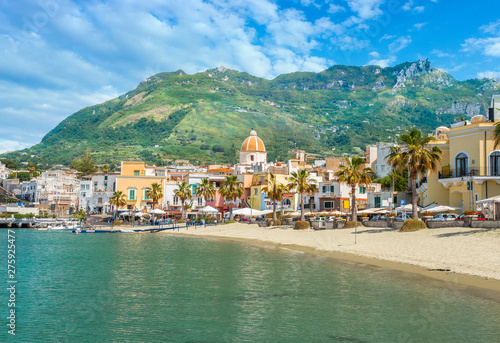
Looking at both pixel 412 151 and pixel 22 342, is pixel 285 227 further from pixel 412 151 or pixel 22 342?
pixel 22 342

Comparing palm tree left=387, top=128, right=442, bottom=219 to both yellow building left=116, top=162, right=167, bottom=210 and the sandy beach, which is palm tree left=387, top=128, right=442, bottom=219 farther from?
yellow building left=116, top=162, right=167, bottom=210

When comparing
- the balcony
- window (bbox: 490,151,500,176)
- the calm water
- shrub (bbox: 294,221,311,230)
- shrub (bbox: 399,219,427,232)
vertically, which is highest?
window (bbox: 490,151,500,176)

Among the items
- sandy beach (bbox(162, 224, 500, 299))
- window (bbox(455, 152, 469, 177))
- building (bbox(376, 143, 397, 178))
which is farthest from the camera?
building (bbox(376, 143, 397, 178))

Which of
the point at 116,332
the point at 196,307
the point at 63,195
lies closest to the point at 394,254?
the point at 196,307

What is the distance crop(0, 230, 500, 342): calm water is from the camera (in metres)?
15.4

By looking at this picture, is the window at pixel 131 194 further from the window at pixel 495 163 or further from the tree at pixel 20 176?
the tree at pixel 20 176

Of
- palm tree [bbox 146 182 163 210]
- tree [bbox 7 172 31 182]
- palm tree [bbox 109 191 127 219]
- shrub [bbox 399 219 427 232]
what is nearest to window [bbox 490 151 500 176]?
shrub [bbox 399 219 427 232]

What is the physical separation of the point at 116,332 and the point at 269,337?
5.34 metres

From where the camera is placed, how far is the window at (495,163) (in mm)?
40969

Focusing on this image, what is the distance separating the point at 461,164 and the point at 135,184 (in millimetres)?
65354

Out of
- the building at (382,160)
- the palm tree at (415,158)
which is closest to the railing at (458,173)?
the palm tree at (415,158)

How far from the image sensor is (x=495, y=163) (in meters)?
41.2

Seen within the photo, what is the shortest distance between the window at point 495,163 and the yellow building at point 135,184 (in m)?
65.8

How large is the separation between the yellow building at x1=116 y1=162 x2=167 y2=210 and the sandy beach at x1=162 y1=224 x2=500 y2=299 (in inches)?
1867
